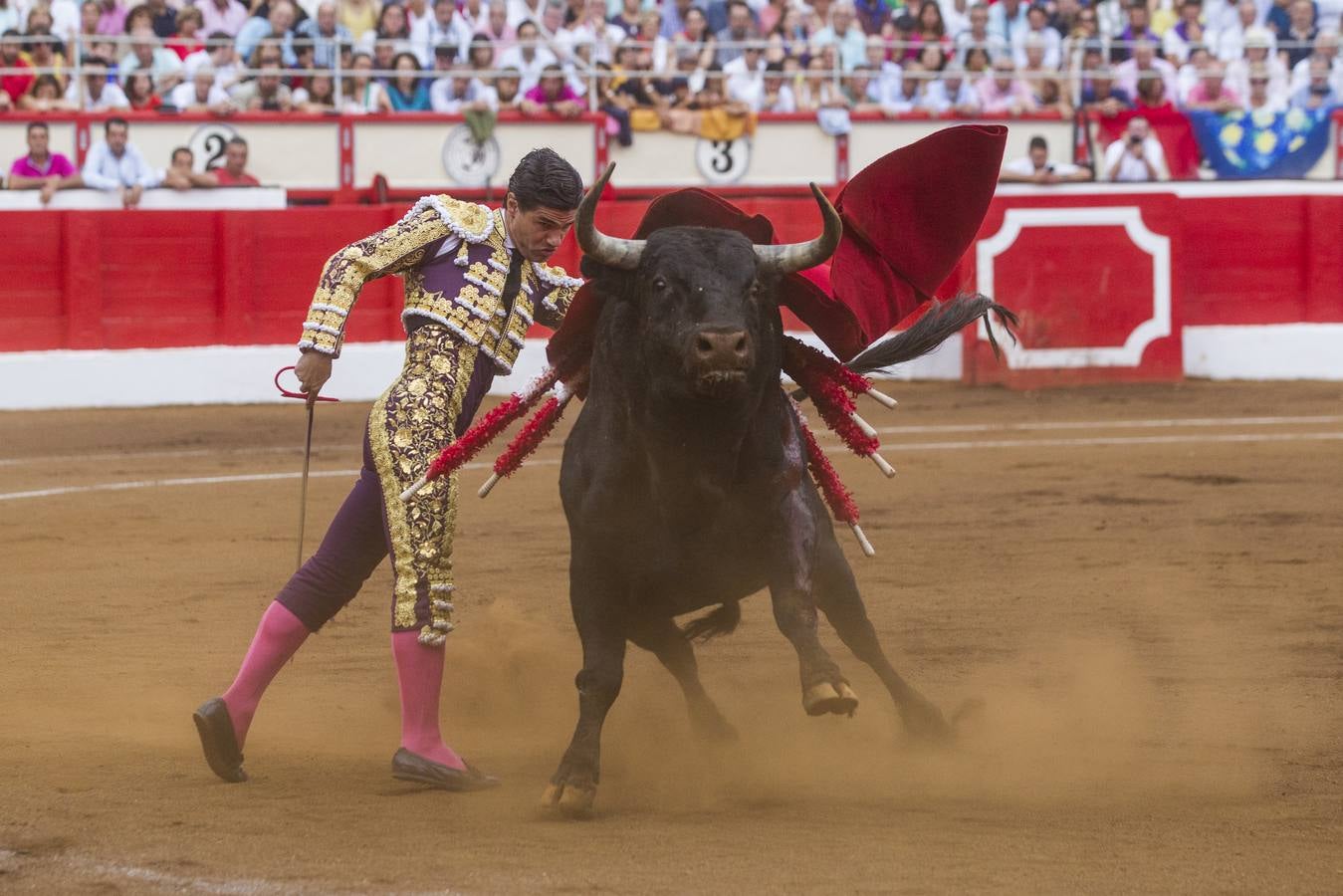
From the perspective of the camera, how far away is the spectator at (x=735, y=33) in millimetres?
14453

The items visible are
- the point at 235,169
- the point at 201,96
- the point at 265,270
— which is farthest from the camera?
the point at 201,96

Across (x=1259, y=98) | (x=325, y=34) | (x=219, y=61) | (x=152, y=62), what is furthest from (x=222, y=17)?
(x=1259, y=98)

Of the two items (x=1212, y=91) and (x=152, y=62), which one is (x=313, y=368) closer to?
(x=152, y=62)

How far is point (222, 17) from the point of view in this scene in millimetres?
13703

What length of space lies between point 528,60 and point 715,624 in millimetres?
10173

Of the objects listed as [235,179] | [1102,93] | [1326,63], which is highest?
[1326,63]

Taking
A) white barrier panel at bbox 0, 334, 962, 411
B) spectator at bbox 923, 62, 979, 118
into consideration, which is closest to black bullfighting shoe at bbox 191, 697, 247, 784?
white barrier panel at bbox 0, 334, 962, 411

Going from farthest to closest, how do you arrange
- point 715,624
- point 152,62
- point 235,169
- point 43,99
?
point 152,62 → point 43,99 → point 235,169 → point 715,624

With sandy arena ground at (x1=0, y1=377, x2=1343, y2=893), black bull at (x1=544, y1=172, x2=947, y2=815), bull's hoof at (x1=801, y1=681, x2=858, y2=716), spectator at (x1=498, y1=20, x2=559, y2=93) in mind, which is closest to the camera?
sandy arena ground at (x1=0, y1=377, x2=1343, y2=893)

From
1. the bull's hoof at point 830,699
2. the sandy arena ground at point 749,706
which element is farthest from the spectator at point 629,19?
the bull's hoof at point 830,699

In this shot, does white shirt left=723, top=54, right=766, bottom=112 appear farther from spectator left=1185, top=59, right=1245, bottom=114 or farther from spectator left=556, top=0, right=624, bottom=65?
spectator left=1185, top=59, right=1245, bottom=114

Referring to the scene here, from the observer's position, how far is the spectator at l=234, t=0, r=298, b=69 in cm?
1342

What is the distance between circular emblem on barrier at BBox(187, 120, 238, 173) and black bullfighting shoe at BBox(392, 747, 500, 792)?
9707 mm

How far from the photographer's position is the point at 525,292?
4316 mm
